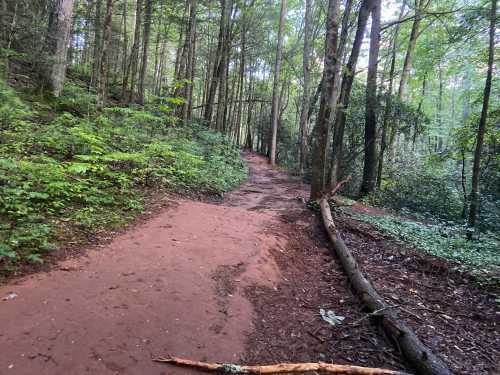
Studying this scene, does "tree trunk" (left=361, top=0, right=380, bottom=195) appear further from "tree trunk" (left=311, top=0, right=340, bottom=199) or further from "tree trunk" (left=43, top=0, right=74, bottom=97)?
"tree trunk" (left=43, top=0, right=74, bottom=97)

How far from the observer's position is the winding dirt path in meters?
2.44

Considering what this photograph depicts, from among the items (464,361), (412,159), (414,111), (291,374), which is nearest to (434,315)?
(464,361)

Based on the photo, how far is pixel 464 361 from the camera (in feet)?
11.0

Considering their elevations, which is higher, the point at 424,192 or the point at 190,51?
the point at 190,51

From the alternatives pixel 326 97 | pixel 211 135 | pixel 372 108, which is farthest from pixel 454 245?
pixel 211 135

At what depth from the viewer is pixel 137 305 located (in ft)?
10.4

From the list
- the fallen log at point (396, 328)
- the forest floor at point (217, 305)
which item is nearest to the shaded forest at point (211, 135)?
the forest floor at point (217, 305)

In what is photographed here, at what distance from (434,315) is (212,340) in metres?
3.14

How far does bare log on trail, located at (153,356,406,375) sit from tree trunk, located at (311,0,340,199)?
19.8 feet

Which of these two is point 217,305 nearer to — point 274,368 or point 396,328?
point 274,368

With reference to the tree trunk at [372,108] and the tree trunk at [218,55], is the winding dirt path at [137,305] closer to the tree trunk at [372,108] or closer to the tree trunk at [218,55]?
the tree trunk at [372,108]

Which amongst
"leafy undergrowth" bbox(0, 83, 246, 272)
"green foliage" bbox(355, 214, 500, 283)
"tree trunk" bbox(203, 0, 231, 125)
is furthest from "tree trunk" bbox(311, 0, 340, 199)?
"tree trunk" bbox(203, 0, 231, 125)

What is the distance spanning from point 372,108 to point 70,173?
1054cm

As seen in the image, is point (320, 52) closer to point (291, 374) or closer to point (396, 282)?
point (396, 282)
